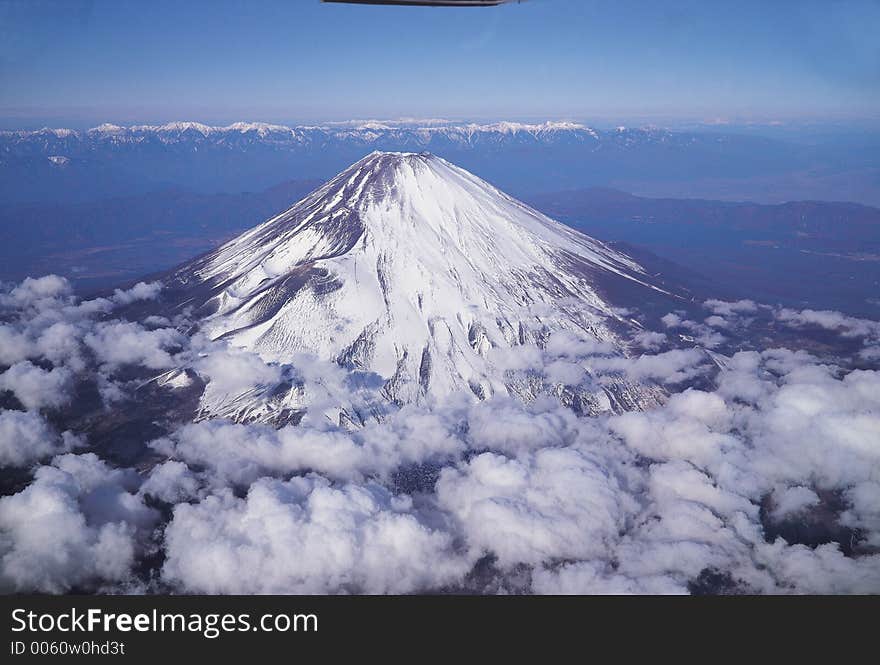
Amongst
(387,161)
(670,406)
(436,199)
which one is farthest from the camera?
(387,161)

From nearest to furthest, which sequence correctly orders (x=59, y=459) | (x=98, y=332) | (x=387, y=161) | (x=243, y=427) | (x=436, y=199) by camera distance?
(x=59, y=459) < (x=243, y=427) < (x=98, y=332) < (x=436, y=199) < (x=387, y=161)

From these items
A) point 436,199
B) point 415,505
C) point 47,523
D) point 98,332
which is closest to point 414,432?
point 415,505

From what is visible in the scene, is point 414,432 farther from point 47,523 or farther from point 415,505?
point 47,523

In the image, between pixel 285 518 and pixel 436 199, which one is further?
pixel 436 199

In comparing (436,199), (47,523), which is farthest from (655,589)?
(436,199)

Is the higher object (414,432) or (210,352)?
(210,352)

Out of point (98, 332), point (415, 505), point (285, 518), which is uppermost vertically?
point (98, 332)
